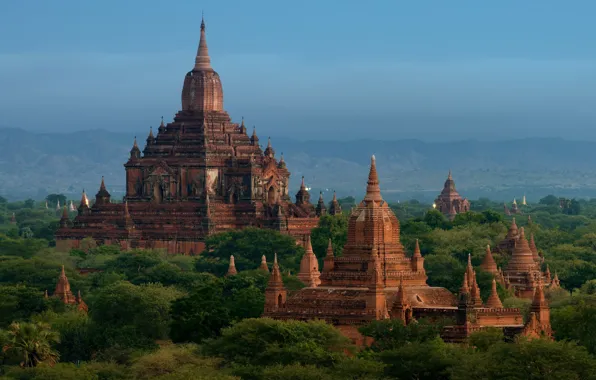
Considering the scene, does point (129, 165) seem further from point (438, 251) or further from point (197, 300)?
point (197, 300)

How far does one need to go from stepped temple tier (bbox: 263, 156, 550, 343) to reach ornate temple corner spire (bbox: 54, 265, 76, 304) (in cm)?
1852

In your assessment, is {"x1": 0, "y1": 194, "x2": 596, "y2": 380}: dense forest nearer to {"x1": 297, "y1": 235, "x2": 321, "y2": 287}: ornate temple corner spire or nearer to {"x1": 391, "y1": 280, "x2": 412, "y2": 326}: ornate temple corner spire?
{"x1": 391, "y1": 280, "x2": 412, "y2": 326}: ornate temple corner spire

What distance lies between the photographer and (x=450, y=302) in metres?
67.0

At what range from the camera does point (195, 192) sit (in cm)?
11894

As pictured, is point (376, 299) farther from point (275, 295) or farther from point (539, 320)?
point (275, 295)

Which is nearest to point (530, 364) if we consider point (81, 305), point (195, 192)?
point (81, 305)

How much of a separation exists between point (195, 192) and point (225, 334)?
55.8 meters

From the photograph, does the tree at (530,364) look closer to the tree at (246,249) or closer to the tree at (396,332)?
the tree at (396,332)

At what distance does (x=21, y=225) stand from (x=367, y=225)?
342ft

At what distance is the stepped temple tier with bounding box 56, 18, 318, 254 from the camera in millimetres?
116188

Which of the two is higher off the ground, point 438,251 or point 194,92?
point 194,92

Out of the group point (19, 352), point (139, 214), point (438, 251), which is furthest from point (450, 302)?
point (139, 214)

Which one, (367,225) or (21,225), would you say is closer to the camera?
(367,225)

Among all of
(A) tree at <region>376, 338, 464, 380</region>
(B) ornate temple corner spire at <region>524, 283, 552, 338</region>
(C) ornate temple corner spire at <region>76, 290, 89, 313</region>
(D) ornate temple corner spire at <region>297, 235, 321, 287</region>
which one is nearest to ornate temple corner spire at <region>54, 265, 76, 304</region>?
(C) ornate temple corner spire at <region>76, 290, 89, 313</region>
